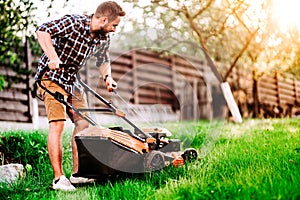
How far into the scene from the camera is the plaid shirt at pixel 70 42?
10.4 feet

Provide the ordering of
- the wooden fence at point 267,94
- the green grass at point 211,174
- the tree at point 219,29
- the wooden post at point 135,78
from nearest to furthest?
the green grass at point 211,174, the tree at point 219,29, the wooden post at point 135,78, the wooden fence at point 267,94

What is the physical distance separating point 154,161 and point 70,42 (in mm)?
959

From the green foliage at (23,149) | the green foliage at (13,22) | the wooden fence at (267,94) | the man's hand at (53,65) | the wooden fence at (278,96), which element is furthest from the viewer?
the wooden fence at (278,96)

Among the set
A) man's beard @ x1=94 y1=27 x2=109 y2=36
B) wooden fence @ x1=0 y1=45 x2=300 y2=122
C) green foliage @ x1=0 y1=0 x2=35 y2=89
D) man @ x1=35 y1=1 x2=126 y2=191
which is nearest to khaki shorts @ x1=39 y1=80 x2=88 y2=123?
man @ x1=35 y1=1 x2=126 y2=191

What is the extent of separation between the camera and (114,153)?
306 centimetres

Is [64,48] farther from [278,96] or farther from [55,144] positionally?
[278,96]

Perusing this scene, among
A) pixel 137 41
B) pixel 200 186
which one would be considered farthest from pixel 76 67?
pixel 137 41

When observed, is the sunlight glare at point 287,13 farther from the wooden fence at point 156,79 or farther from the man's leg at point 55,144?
the man's leg at point 55,144

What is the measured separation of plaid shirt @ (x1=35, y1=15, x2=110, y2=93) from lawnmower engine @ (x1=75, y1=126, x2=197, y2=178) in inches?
16.0

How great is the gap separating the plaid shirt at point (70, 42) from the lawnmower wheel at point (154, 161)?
2.24 ft

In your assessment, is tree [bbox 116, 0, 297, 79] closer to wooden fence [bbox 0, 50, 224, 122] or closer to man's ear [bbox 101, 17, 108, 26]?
wooden fence [bbox 0, 50, 224, 122]

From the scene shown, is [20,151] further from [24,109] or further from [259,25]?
[259,25]

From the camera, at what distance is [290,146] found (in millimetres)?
3445

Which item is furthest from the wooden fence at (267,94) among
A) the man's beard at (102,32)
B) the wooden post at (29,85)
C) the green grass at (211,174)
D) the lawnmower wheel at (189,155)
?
the man's beard at (102,32)
